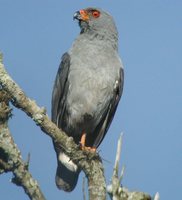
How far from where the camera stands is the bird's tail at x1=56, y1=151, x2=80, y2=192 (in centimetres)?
748

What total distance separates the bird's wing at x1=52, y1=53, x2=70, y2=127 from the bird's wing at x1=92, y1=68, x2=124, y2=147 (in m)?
0.66

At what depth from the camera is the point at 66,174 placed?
7.57 meters

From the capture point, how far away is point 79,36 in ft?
27.6

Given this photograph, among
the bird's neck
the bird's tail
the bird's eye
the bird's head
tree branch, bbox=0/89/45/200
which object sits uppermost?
the bird's eye

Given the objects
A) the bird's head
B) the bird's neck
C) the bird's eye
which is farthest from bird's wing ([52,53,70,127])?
the bird's eye

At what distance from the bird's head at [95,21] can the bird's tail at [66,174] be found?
7.39 feet

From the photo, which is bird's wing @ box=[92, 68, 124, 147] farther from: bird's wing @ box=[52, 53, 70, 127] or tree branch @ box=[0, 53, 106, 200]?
tree branch @ box=[0, 53, 106, 200]

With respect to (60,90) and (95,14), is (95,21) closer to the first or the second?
(95,14)

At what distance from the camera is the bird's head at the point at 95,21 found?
28.0ft

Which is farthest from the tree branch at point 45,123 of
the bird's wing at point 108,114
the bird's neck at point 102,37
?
the bird's neck at point 102,37

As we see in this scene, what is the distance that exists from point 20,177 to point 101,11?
4630 millimetres

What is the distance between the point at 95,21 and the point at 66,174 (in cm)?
271

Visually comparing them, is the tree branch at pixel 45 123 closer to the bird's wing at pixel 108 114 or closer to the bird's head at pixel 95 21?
the bird's wing at pixel 108 114

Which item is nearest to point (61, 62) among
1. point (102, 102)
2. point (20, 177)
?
point (102, 102)
